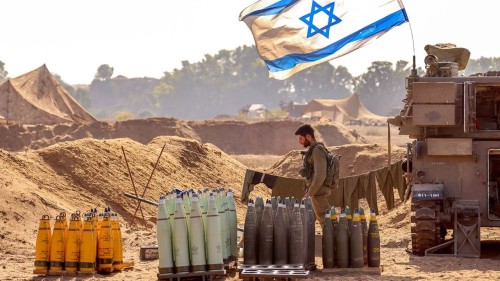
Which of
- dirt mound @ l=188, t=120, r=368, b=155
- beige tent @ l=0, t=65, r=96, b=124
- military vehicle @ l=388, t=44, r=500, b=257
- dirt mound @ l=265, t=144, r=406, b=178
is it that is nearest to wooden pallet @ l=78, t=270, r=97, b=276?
military vehicle @ l=388, t=44, r=500, b=257

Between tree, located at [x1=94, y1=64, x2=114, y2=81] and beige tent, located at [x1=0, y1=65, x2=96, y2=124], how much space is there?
13091cm

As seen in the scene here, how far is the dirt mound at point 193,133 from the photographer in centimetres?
4175

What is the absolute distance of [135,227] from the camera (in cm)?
1962

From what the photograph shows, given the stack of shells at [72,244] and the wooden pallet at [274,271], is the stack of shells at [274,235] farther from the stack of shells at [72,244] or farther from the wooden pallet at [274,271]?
the stack of shells at [72,244]

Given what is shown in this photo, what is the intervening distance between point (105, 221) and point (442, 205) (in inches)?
192

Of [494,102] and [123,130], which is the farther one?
[123,130]

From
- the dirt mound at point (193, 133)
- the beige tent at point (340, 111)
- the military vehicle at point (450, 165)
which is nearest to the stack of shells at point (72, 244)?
the military vehicle at point (450, 165)

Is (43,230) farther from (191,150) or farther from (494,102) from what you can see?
(191,150)

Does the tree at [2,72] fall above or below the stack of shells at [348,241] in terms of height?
above

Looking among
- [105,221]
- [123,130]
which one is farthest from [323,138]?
[105,221]

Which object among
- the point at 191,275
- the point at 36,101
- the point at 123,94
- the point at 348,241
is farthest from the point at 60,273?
the point at 123,94

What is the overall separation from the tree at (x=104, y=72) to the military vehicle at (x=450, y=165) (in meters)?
169

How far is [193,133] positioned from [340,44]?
33.0 meters

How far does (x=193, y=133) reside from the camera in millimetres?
48000
